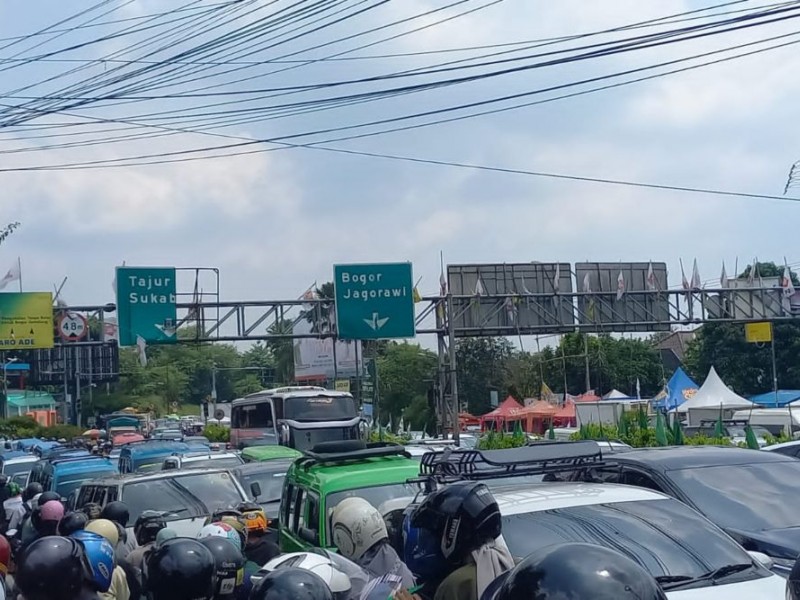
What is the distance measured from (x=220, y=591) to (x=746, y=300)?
1324 inches

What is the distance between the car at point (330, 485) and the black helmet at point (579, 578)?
19.8 feet

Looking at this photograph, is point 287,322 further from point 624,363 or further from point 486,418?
point 624,363

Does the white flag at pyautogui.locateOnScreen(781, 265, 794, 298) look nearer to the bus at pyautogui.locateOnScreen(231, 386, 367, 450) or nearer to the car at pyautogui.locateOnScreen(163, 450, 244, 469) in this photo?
the bus at pyautogui.locateOnScreen(231, 386, 367, 450)

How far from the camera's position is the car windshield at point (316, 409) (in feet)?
104

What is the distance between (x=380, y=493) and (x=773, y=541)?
10.9 ft

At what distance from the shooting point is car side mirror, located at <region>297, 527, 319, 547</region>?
8836 mm

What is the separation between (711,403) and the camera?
37.1 meters

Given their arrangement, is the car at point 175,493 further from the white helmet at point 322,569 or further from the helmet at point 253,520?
the white helmet at point 322,569

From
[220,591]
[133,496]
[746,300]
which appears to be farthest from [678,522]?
[746,300]

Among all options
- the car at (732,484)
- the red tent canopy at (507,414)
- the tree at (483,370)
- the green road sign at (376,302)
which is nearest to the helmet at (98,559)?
the car at (732,484)

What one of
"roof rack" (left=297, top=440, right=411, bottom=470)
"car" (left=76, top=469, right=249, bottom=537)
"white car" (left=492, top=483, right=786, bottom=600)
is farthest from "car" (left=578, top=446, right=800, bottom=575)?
"car" (left=76, top=469, right=249, bottom=537)

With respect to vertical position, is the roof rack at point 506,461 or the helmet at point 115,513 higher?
the roof rack at point 506,461

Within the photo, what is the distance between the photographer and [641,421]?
2270cm

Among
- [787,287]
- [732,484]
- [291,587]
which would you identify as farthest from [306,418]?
[291,587]
